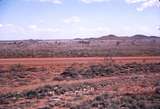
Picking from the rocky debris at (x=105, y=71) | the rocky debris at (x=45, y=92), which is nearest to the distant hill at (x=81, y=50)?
the rocky debris at (x=105, y=71)

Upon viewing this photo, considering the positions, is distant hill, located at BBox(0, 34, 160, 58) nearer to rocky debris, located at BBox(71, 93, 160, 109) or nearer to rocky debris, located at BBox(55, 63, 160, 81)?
rocky debris, located at BBox(55, 63, 160, 81)

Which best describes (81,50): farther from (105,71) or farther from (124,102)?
(124,102)

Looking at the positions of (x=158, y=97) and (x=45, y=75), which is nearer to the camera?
(x=158, y=97)

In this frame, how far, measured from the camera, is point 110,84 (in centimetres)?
2269

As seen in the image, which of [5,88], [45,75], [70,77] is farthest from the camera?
[45,75]

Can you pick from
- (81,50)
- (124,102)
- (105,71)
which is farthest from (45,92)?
(81,50)

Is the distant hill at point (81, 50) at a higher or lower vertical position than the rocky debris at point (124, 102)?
higher

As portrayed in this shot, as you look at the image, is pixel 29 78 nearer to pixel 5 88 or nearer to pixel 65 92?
pixel 5 88

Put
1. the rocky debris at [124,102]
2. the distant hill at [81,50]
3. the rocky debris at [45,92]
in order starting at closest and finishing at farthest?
1. the rocky debris at [124,102]
2. the rocky debris at [45,92]
3. the distant hill at [81,50]

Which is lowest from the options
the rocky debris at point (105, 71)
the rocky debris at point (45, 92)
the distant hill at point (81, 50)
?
the rocky debris at point (45, 92)

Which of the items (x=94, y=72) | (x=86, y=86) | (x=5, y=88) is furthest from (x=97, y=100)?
(x=94, y=72)

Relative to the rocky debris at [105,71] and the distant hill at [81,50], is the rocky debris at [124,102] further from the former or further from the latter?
the distant hill at [81,50]

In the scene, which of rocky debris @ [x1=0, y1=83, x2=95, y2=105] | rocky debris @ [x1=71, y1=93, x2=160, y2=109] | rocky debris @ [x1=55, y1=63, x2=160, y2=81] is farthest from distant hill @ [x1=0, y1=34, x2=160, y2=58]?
rocky debris @ [x1=71, y1=93, x2=160, y2=109]

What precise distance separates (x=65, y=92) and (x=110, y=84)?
388 centimetres
